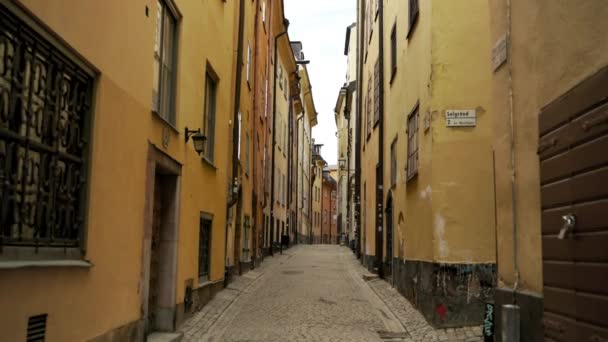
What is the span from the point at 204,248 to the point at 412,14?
5679mm

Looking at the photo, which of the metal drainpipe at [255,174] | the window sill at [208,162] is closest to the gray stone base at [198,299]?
the window sill at [208,162]

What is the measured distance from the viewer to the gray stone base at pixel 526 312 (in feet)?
18.8

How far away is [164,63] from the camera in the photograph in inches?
336

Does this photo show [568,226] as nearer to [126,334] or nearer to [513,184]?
[513,184]

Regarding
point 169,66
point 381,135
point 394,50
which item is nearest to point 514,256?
point 169,66

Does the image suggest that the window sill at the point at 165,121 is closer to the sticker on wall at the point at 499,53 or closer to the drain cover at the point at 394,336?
the sticker on wall at the point at 499,53

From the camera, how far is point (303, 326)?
9828 mm

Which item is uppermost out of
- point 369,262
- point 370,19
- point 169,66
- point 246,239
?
point 370,19

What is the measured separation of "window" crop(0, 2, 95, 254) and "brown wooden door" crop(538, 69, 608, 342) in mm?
3927

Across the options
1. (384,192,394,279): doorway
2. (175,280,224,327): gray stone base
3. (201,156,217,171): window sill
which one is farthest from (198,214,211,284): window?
(384,192,394,279): doorway

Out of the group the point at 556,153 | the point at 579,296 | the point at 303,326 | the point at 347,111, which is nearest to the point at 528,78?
the point at 556,153

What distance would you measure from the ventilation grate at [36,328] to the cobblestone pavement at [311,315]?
4126 mm

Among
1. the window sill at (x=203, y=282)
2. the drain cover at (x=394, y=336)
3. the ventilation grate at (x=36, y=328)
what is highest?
the ventilation grate at (x=36, y=328)

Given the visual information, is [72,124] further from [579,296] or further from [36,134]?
[579,296]
